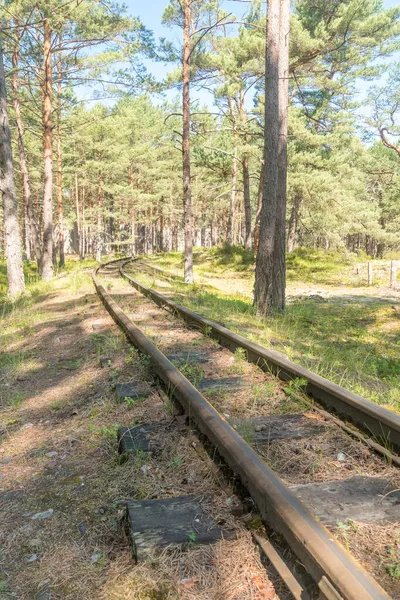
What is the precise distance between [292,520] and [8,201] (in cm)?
1208

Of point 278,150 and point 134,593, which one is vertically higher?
point 278,150

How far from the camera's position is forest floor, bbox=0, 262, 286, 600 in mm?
1915

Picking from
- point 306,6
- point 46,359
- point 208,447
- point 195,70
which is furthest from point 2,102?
point 306,6

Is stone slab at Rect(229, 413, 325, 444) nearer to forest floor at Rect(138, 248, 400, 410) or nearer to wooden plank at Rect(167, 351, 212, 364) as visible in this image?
forest floor at Rect(138, 248, 400, 410)

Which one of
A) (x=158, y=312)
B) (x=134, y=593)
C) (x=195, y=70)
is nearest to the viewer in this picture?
(x=134, y=593)

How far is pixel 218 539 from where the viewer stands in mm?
2109

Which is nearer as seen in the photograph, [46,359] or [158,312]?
[46,359]

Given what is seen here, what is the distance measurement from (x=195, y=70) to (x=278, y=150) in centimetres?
1679

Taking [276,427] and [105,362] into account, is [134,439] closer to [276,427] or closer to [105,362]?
[276,427]

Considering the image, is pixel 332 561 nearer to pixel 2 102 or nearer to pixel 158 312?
pixel 158 312

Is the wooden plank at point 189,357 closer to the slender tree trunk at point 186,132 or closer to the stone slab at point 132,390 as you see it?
the stone slab at point 132,390

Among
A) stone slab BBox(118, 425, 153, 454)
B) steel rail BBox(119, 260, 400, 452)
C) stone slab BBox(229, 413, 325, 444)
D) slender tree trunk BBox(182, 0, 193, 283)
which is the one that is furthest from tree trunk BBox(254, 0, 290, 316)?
slender tree trunk BBox(182, 0, 193, 283)

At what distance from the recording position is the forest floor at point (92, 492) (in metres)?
1.92

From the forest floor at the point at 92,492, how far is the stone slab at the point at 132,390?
80 mm
